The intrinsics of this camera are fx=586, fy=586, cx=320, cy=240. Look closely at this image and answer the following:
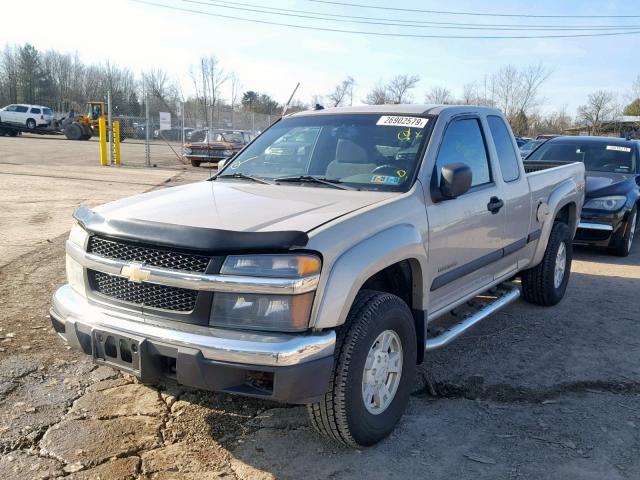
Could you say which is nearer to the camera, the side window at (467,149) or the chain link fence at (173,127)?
the side window at (467,149)

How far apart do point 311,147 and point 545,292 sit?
9.57 ft

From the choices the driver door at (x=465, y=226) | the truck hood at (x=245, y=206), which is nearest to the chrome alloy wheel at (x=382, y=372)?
the driver door at (x=465, y=226)

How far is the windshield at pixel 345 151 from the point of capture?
12.3 ft

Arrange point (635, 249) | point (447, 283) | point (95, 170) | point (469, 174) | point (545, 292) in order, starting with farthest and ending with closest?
point (95, 170), point (635, 249), point (545, 292), point (447, 283), point (469, 174)

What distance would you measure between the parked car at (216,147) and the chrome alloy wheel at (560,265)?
1395 cm

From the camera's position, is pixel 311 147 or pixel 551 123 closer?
pixel 311 147

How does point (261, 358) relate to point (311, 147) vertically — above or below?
below

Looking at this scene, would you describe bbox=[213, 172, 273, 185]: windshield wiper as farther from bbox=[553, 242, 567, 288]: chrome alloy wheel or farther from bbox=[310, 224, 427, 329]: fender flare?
bbox=[553, 242, 567, 288]: chrome alloy wheel

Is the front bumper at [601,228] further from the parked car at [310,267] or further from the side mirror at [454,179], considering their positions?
the side mirror at [454,179]

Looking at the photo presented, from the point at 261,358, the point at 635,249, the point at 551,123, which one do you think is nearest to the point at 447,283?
the point at 261,358

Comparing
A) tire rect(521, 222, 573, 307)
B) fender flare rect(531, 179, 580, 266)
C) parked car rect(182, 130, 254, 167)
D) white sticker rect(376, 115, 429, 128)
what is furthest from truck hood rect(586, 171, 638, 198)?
parked car rect(182, 130, 254, 167)

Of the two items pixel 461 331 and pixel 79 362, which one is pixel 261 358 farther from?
pixel 79 362

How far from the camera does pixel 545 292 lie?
5652 mm

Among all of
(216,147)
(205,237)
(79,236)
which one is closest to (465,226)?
(205,237)
